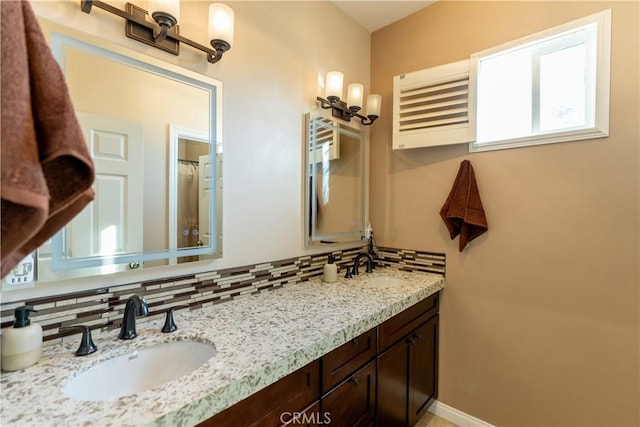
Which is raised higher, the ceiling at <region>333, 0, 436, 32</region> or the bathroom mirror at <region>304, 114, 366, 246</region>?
the ceiling at <region>333, 0, 436, 32</region>

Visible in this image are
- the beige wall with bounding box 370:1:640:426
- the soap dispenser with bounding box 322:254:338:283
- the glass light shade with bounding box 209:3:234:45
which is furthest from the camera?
the soap dispenser with bounding box 322:254:338:283

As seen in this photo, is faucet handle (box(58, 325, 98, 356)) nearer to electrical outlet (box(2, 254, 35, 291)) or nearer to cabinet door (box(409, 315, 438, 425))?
electrical outlet (box(2, 254, 35, 291))

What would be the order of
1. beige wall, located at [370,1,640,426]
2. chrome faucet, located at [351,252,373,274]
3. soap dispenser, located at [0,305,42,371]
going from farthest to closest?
chrome faucet, located at [351,252,373,274], beige wall, located at [370,1,640,426], soap dispenser, located at [0,305,42,371]

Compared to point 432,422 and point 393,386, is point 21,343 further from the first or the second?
point 432,422

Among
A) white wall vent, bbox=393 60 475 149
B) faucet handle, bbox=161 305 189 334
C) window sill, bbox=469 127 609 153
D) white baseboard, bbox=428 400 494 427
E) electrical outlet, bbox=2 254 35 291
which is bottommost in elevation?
white baseboard, bbox=428 400 494 427

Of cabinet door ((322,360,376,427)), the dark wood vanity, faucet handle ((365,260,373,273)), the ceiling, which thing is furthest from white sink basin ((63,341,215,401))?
the ceiling

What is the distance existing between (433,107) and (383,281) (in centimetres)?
122

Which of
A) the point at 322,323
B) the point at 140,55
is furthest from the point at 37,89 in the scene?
the point at 322,323

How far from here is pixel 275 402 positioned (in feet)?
3.01

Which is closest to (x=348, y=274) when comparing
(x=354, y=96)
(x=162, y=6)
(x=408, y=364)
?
(x=408, y=364)

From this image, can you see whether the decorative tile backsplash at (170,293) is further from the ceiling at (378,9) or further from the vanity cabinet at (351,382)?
the ceiling at (378,9)

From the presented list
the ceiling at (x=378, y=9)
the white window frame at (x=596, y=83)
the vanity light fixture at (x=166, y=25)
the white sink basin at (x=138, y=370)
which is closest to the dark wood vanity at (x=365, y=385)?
the white sink basin at (x=138, y=370)

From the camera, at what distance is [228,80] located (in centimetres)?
143

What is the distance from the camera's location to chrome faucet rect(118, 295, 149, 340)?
99 centimetres
